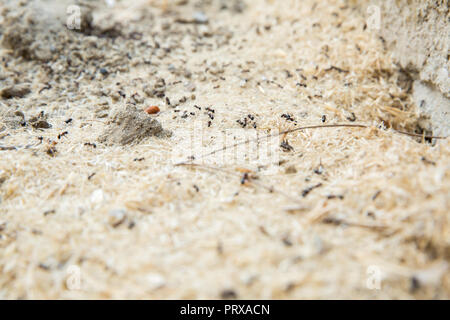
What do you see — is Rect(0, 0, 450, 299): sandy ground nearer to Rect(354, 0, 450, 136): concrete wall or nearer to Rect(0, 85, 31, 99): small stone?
Rect(0, 85, 31, 99): small stone

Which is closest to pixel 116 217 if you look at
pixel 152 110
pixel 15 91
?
pixel 152 110

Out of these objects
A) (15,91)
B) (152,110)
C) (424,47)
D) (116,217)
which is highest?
(424,47)

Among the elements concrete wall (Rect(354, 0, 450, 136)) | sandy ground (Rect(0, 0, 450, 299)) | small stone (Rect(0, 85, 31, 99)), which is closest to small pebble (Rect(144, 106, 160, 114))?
sandy ground (Rect(0, 0, 450, 299))

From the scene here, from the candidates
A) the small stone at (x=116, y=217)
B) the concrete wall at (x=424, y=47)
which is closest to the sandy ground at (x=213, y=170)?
the small stone at (x=116, y=217)

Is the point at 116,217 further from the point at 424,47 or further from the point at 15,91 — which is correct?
the point at 424,47

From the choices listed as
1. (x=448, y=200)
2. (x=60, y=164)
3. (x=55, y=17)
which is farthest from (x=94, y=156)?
(x=55, y=17)

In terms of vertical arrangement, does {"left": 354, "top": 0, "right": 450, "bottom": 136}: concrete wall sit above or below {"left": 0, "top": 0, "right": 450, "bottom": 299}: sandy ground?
above

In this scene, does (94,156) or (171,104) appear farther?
(171,104)

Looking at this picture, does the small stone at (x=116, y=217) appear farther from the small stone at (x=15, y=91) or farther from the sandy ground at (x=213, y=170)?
the small stone at (x=15, y=91)

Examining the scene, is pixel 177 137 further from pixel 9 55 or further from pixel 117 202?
pixel 9 55
